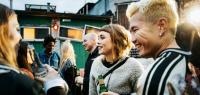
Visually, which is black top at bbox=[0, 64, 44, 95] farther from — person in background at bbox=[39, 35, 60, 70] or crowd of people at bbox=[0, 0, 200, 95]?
person in background at bbox=[39, 35, 60, 70]

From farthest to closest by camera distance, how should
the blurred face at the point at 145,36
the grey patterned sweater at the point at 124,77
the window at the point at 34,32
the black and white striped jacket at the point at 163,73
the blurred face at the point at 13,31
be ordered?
the window at the point at 34,32
the grey patterned sweater at the point at 124,77
the blurred face at the point at 145,36
the blurred face at the point at 13,31
the black and white striped jacket at the point at 163,73

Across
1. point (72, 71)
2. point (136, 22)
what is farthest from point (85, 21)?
point (136, 22)

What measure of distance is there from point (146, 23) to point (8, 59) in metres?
0.90

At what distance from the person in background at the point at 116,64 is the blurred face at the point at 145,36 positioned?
1.94 m

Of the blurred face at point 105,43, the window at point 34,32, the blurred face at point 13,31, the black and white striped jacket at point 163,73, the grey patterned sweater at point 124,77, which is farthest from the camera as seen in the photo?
the window at point 34,32

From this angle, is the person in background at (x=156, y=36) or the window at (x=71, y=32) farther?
the window at (x=71, y=32)

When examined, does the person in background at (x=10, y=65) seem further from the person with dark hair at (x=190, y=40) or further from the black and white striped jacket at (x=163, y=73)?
the person with dark hair at (x=190, y=40)

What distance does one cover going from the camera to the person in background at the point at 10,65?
7.97 feet

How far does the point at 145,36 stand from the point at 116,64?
2224 millimetres

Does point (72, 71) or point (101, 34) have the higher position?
point (101, 34)

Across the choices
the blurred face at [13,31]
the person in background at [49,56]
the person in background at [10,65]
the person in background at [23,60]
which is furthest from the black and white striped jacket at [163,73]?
the person in background at [49,56]

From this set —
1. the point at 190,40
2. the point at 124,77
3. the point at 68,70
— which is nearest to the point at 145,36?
the point at 190,40

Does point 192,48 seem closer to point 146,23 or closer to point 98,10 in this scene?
point 146,23

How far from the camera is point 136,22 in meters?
2.88
